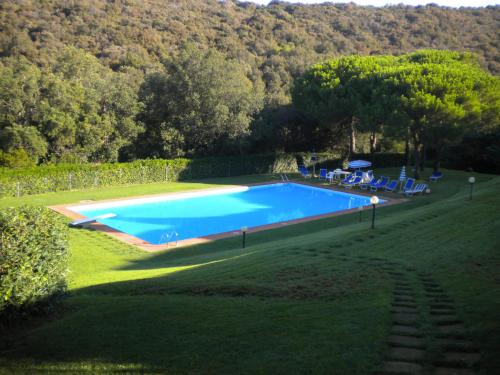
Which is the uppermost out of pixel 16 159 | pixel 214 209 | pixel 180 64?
pixel 180 64

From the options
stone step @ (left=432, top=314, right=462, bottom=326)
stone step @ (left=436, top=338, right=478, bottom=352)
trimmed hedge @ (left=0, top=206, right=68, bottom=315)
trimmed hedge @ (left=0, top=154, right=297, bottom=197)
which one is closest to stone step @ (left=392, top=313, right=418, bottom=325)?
stone step @ (left=432, top=314, right=462, bottom=326)

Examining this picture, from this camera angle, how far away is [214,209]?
21953 millimetres

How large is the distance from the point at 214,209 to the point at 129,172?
6936mm

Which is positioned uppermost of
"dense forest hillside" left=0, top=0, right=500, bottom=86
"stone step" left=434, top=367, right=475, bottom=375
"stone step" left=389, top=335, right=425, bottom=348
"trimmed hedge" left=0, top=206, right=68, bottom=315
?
"dense forest hillside" left=0, top=0, right=500, bottom=86

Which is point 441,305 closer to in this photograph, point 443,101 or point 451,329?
point 451,329

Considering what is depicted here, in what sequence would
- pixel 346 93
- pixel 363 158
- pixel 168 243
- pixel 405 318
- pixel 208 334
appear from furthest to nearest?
1. pixel 363 158
2. pixel 346 93
3. pixel 168 243
4. pixel 405 318
5. pixel 208 334

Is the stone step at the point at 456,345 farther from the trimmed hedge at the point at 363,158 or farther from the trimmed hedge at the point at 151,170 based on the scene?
the trimmed hedge at the point at 363,158

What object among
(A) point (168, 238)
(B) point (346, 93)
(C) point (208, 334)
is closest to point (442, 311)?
(C) point (208, 334)

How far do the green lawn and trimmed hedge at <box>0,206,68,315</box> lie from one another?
394mm

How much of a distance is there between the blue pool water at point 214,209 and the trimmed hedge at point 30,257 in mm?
9559

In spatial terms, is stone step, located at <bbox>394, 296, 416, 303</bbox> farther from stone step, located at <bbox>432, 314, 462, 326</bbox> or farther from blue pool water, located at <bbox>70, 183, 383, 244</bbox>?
blue pool water, located at <bbox>70, 183, 383, 244</bbox>

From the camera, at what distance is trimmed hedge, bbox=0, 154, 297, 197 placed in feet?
71.1

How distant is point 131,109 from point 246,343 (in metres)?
27.0

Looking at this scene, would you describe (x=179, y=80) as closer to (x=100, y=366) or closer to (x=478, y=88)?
(x=478, y=88)
